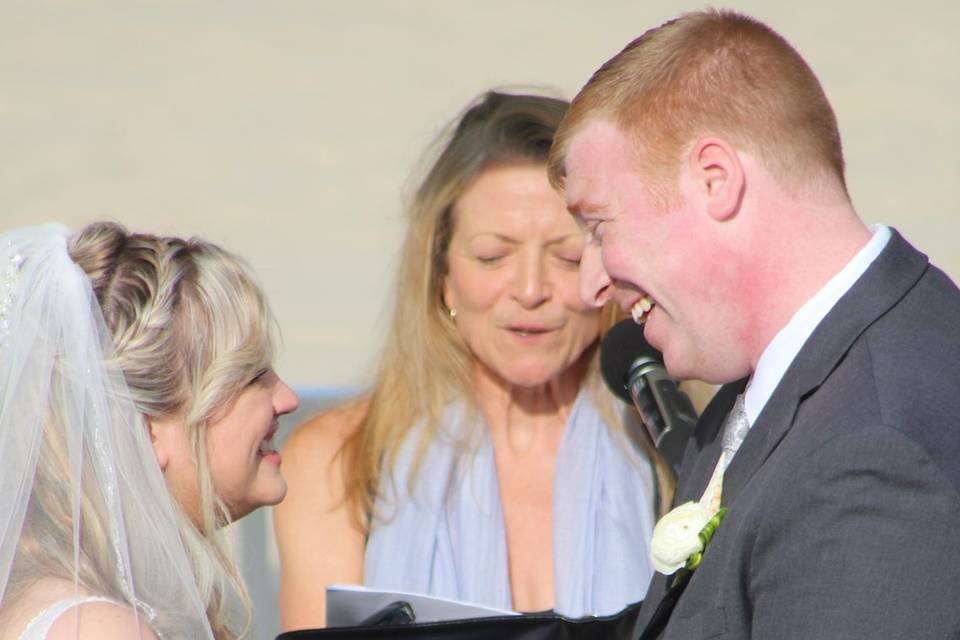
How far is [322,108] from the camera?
5.57m

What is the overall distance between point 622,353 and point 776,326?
0.85 meters

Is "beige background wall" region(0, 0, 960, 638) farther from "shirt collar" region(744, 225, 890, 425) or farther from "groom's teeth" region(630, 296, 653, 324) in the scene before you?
"shirt collar" region(744, 225, 890, 425)

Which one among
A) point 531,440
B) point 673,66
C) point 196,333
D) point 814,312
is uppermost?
point 673,66

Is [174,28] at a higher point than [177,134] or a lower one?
higher

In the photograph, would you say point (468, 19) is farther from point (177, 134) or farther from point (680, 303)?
point (680, 303)

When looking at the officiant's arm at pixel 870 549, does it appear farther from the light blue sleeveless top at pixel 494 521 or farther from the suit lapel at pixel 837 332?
the light blue sleeveless top at pixel 494 521

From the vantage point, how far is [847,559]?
145cm

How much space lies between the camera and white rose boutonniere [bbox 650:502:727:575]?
175cm

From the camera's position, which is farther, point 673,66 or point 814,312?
point 673,66

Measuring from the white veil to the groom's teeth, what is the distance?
0.76 meters

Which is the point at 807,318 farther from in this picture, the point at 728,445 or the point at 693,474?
the point at 693,474

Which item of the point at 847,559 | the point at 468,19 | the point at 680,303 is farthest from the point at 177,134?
the point at 847,559

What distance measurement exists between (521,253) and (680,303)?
3.70ft

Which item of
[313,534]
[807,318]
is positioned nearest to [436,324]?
[313,534]
